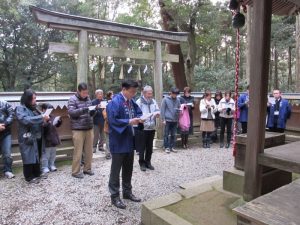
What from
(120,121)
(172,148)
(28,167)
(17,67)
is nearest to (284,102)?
(172,148)

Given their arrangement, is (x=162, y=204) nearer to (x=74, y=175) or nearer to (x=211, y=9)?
(x=74, y=175)

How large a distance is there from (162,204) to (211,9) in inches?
467

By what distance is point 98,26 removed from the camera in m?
7.31

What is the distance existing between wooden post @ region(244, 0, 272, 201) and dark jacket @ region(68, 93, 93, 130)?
3.33 meters

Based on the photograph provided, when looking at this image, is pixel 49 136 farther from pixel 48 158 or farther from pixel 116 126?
pixel 116 126

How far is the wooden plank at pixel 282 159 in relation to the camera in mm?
3031

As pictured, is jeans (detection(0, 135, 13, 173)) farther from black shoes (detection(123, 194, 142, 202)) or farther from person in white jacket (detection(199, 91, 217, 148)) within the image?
person in white jacket (detection(199, 91, 217, 148))

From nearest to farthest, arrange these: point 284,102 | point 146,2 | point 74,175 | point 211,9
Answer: point 74,175
point 284,102
point 211,9
point 146,2

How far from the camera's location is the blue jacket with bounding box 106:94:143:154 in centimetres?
434

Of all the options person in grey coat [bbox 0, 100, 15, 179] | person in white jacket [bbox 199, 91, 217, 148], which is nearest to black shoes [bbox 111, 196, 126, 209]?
person in grey coat [bbox 0, 100, 15, 179]

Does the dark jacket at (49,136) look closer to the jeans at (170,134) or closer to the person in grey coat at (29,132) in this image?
the person in grey coat at (29,132)

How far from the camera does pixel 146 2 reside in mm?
17141

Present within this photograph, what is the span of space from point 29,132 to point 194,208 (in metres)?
3.41

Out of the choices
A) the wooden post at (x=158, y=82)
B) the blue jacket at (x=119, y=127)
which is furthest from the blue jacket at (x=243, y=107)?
the blue jacket at (x=119, y=127)
